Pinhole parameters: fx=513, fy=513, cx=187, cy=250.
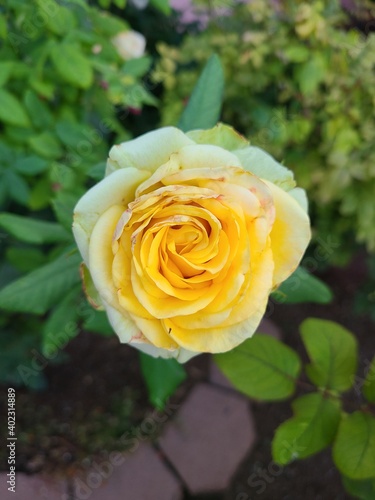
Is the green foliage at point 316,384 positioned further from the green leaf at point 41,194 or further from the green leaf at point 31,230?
the green leaf at point 41,194

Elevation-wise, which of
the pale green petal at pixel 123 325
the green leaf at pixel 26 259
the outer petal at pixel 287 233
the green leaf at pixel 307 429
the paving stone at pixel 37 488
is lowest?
the paving stone at pixel 37 488

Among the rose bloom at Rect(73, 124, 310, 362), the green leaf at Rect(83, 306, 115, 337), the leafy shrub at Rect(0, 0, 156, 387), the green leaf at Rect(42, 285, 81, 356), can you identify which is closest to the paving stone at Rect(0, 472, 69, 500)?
the leafy shrub at Rect(0, 0, 156, 387)

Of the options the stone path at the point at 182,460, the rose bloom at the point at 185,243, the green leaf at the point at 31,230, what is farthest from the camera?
the stone path at the point at 182,460

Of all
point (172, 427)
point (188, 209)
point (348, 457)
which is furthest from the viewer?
point (172, 427)

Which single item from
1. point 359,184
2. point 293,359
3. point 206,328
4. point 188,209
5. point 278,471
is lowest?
point 278,471

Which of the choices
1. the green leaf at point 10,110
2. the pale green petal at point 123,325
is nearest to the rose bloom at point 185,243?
the pale green petal at point 123,325

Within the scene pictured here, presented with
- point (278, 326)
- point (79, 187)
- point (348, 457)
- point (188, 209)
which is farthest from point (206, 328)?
point (278, 326)

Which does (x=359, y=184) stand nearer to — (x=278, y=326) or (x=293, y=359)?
(x=278, y=326)

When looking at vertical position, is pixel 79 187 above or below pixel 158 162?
below

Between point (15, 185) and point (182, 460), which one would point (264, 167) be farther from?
point (182, 460)
